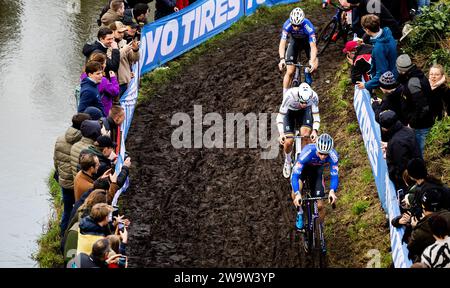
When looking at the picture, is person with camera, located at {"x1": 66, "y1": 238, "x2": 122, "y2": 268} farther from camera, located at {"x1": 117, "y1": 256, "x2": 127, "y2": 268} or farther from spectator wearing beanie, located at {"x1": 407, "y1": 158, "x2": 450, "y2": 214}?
spectator wearing beanie, located at {"x1": 407, "y1": 158, "x2": 450, "y2": 214}

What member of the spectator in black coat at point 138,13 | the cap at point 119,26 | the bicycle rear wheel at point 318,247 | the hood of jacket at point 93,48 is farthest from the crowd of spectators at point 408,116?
the hood of jacket at point 93,48

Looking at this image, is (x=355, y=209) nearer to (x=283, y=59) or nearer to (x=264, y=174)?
(x=264, y=174)

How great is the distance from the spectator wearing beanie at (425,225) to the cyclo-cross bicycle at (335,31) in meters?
9.77

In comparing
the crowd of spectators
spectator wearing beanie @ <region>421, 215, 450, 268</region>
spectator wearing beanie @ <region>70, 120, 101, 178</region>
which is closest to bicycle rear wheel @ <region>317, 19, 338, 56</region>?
the crowd of spectators

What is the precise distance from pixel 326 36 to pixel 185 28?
350cm

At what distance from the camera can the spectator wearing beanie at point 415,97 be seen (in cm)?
1286

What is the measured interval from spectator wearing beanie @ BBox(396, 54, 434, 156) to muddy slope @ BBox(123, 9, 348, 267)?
2.45 meters

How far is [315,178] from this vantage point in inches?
517

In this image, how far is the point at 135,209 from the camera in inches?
587

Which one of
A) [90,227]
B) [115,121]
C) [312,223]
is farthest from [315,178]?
[90,227]

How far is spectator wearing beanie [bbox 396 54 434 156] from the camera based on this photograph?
42.2ft

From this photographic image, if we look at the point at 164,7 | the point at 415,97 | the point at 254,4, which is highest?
the point at 254,4

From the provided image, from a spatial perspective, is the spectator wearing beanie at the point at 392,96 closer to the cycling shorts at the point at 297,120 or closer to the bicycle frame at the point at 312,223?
the cycling shorts at the point at 297,120

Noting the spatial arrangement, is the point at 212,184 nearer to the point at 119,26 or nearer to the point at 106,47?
the point at 106,47
